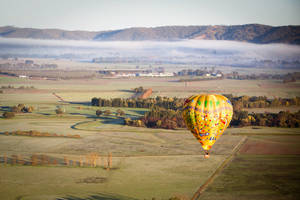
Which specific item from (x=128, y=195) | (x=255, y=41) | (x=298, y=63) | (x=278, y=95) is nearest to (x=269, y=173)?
(x=128, y=195)

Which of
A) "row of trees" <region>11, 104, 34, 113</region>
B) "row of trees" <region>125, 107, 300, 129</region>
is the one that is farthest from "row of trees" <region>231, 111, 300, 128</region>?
"row of trees" <region>11, 104, 34, 113</region>

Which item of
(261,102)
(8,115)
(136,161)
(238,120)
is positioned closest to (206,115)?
(136,161)

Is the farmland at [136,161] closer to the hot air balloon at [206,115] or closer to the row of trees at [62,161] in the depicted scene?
the row of trees at [62,161]

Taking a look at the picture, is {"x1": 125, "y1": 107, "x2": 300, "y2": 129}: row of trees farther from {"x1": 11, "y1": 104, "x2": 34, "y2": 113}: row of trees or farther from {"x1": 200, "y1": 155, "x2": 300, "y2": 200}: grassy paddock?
{"x1": 11, "y1": 104, "x2": 34, "y2": 113}: row of trees

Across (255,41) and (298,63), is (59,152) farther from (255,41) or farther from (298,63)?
(255,41)

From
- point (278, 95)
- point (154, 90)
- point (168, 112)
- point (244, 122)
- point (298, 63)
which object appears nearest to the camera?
point (244, 122)
